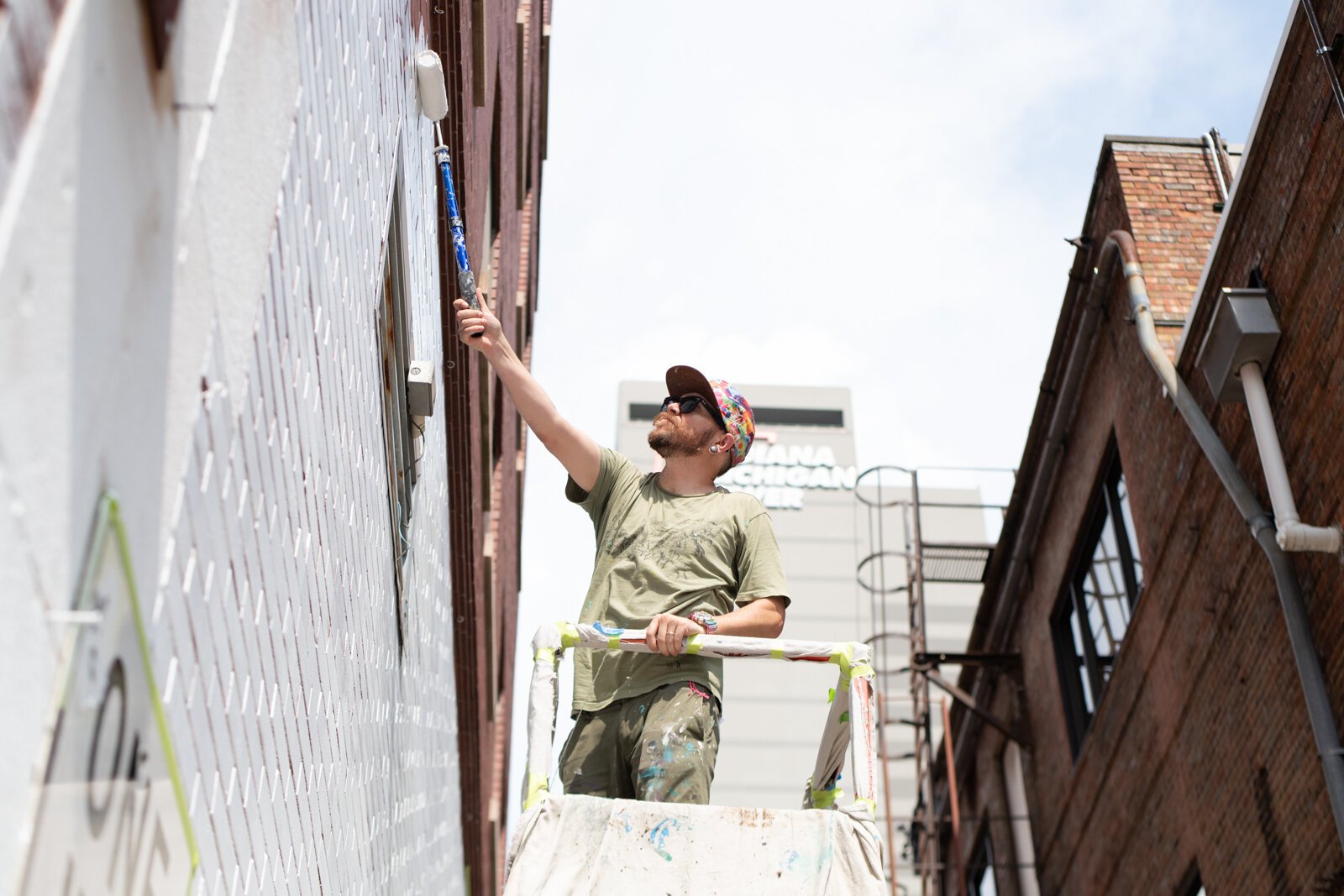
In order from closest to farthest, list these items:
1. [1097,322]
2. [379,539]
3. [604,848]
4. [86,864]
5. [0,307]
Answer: [0,307] → [86,864] → [604,848] → [379,539] → [1097,322]

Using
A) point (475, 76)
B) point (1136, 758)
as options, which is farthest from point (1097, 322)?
point (475, 76)

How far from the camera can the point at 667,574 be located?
5148 mm

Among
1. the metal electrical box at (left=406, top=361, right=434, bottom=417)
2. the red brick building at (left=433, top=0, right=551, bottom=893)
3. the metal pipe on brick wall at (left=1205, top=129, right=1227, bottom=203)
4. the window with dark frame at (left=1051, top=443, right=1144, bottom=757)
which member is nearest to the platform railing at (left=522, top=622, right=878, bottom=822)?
the metal electrical box at (left=406, top=361, right=434, bottom=417)

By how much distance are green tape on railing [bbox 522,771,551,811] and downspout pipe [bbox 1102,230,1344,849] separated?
16.8ft

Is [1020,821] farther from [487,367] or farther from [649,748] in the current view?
[649,748]

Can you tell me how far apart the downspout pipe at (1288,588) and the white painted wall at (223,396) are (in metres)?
5.15

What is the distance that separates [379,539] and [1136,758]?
26.6ft

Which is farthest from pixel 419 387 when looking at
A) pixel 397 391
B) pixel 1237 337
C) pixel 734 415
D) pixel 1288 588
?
pixel 1288 588

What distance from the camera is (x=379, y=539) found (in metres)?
5.95

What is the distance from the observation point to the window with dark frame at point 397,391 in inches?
237

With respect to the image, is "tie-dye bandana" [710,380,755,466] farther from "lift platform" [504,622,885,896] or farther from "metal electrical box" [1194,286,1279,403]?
"metal electrical box" [1194,286,1279,403]

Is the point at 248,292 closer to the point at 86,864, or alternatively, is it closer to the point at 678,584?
the point at 86,864

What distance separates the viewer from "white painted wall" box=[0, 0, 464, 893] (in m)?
1.90

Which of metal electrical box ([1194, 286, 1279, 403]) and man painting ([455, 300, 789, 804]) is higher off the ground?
metal electrical box ([1194, 286, 1279, 403])
